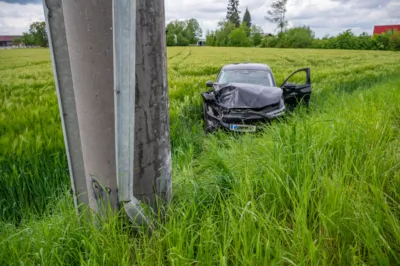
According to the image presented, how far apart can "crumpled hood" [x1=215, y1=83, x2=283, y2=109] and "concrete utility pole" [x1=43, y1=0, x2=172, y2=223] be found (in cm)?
316

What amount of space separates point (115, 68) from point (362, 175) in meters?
1.80

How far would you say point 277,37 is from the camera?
7506cm

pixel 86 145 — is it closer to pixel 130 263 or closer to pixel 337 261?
pixel 130 263

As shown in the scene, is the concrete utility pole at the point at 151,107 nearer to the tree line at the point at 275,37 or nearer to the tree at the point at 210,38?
the tree line at the point at 275,37

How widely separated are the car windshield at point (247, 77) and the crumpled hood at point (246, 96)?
42.7 inches

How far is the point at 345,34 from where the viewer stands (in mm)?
74438

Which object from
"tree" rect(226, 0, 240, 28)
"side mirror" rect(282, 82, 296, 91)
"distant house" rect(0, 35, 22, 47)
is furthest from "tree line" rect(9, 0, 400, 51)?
"side mirror" rect(282, 82, 296, 91)

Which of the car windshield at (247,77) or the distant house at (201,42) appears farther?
the distant house at (201,42)

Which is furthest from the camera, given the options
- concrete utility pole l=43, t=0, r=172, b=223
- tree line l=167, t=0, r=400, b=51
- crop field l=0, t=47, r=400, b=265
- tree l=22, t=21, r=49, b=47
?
tree line l=167, t=0, r=400, b=51

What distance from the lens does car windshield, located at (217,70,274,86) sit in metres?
5.87

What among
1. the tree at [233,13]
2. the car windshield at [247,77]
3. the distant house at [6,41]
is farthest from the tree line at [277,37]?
the car windshield at [247,77]

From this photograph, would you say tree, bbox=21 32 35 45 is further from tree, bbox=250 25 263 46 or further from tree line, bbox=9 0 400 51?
tree, bbox=250 25 263 46

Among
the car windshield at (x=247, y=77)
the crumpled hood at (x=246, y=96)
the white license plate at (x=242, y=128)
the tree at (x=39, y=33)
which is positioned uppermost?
the tree at (x=39, y=33)

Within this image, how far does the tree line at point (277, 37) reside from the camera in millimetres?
66812
